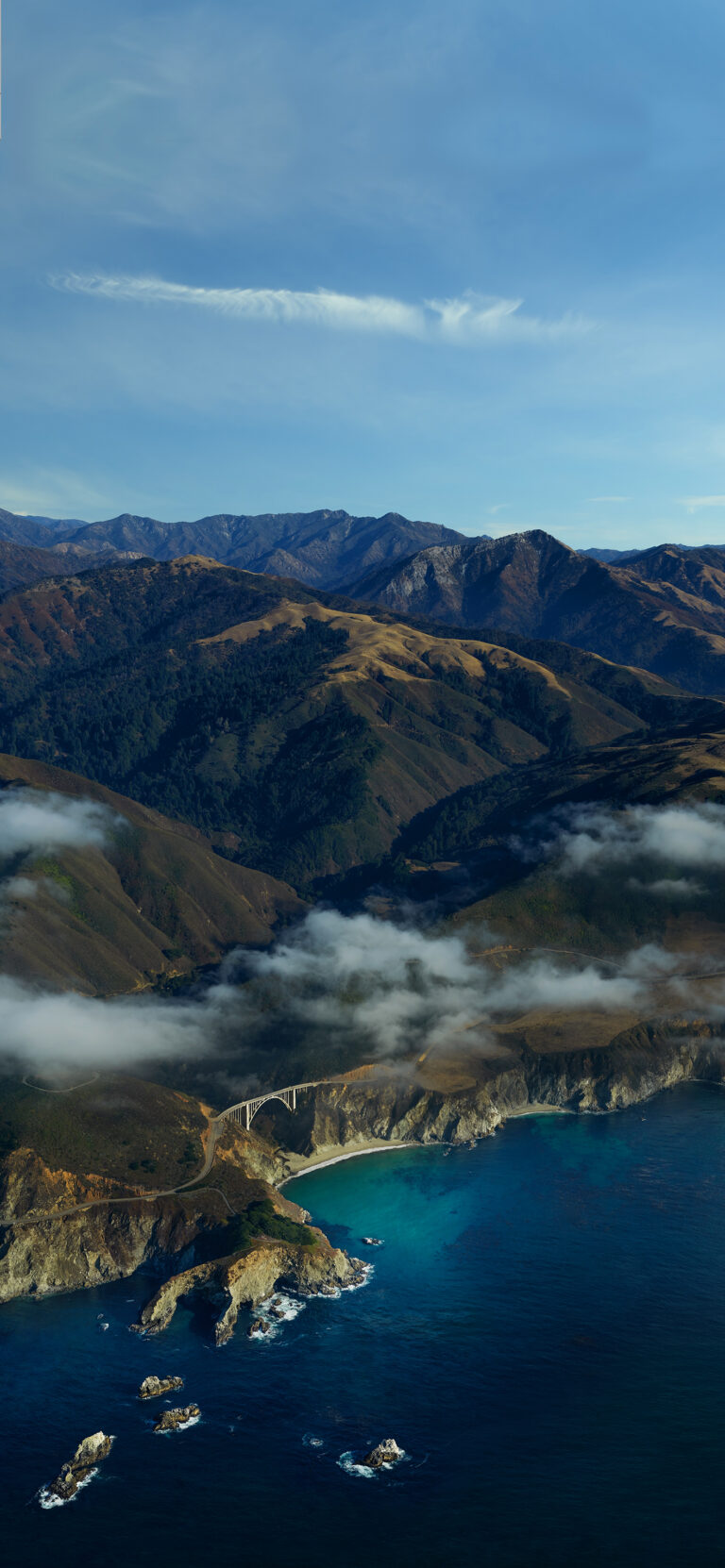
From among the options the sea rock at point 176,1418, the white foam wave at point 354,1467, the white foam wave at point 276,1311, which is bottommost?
the white foam wave at point 276,1311

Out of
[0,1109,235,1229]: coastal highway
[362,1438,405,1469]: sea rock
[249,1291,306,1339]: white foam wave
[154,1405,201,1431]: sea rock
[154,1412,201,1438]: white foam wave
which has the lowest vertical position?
Result: [249,1291,306,1339]: white foam wave

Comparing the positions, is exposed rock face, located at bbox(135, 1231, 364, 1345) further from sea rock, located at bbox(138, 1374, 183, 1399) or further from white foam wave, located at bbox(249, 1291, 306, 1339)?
sea rock, located at bbox(138, 1374, 183, 1399)

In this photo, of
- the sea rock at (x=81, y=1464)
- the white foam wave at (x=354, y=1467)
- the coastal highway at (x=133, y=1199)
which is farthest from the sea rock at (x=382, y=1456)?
the coastal highway at (x=133, y=1199)

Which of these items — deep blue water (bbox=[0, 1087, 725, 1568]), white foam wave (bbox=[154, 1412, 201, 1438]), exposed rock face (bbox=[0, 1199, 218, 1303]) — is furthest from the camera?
Answer: exposed rock face (bbox=[0, 1199, 218, 1303])

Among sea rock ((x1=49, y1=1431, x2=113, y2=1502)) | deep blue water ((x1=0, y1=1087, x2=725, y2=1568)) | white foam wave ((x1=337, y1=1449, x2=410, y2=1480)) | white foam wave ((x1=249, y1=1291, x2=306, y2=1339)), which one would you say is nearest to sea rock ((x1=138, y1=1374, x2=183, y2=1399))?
deep blue water ((x1=0, y1=1087, x2=725, y2=1568))

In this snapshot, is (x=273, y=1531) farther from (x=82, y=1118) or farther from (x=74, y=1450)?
(x=82, y=1118)

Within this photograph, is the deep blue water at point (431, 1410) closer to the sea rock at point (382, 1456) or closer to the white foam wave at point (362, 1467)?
the white foam wave at point (362, 1467)
